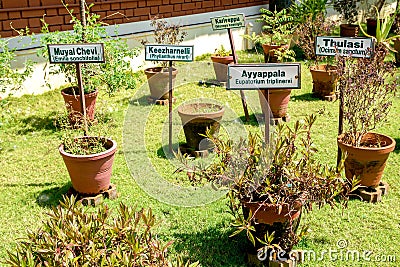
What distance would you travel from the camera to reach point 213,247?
12.2 feet

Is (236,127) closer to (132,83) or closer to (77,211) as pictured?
(132,83)

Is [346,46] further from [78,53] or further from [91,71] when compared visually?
[91,71]

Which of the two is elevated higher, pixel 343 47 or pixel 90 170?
pixel 343 47

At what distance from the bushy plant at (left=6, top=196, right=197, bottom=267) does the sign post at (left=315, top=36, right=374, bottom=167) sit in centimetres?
249

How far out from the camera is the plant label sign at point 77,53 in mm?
4586

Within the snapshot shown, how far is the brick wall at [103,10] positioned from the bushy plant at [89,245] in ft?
15.6

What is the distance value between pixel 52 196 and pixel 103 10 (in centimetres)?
492

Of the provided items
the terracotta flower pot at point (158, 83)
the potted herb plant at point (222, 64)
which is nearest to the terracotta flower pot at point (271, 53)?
the potted herb plant at point (222, 64)

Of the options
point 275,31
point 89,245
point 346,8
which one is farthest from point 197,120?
point 346,8

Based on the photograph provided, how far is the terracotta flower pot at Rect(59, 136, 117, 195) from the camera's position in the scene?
4.23 m

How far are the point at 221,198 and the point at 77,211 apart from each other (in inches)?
78.2

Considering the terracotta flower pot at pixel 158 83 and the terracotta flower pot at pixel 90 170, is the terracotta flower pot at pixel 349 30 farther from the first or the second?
the terracotta flower pot at pixel 90 170

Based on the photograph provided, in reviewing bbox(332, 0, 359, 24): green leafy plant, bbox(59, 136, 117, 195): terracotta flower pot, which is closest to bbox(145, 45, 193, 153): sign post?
bbox(59, 136, 117, 195): terracotta flower pot

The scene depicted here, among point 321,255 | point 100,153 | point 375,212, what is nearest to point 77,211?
point 100,153
